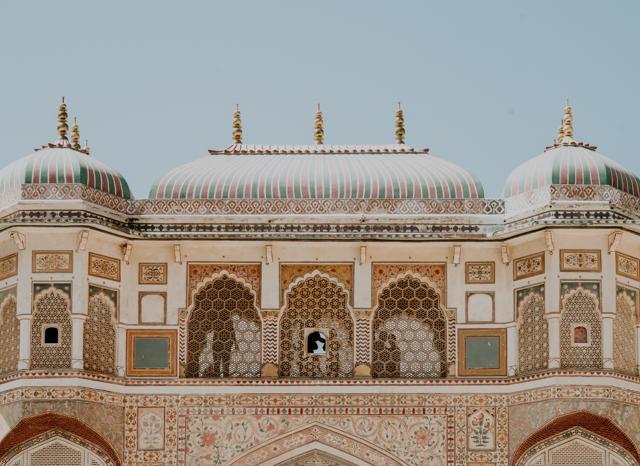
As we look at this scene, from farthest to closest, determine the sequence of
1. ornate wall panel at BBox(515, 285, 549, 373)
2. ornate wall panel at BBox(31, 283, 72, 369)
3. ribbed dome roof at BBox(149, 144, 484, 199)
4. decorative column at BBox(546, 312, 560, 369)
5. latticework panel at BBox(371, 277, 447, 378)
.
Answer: ribbed dome roof at BBox(149, 144, 484, 199)
latticework panel at BBox(371, 277, 447, 378)
ornate wall panel at BBox(515, 285, 549, 373)
ornate wall panel at BBox(31, 283, 72, 369)
decorative column at BBox(546, 312, 560, 369)

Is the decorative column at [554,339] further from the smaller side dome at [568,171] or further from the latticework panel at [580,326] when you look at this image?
the smaller side dome at [568,171]

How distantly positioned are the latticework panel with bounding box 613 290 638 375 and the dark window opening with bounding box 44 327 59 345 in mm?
7368

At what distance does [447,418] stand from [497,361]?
3.44 ft

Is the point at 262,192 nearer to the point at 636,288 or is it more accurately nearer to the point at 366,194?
the point at 366,194

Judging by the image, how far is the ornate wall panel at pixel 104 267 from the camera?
2527 cm

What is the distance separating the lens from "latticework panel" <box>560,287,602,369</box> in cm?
2480

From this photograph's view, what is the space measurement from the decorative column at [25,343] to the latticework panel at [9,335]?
148mm

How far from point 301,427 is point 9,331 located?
412cm

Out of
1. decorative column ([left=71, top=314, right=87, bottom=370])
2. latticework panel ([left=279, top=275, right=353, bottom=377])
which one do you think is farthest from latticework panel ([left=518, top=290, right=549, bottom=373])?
decorative column ([left=71, top=314, right=87, bottom=370])

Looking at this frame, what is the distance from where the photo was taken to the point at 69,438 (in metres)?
24.8

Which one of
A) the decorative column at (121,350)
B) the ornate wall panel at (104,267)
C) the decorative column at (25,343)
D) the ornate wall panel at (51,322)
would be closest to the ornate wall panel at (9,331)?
the decorative column at (25,343)

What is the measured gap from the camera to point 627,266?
25422 millimetres

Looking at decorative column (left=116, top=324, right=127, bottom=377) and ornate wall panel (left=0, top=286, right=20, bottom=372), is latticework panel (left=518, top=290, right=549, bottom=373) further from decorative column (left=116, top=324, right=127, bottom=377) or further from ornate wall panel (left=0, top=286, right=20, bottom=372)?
ornate wall panel (left=0, top=286, right=20, bottom=372)

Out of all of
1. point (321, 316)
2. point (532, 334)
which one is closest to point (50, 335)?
point (321, 316)
